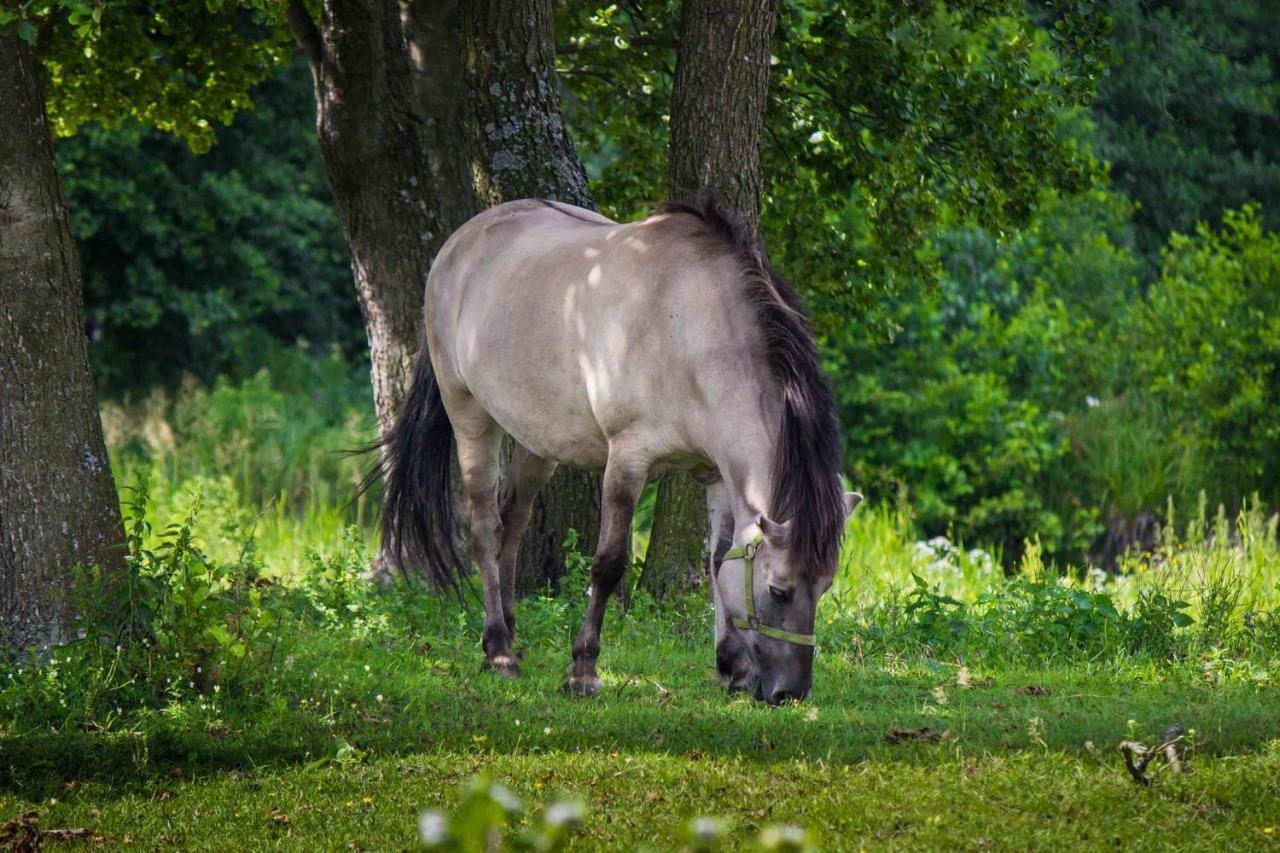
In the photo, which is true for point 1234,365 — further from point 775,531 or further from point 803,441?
point 775,531

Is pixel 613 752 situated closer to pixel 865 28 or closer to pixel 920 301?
pixel 865 28

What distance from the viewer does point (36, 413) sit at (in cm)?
632

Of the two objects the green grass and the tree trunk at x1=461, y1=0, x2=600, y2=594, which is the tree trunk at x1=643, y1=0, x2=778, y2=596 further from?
the green grass

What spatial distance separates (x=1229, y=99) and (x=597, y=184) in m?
17.0

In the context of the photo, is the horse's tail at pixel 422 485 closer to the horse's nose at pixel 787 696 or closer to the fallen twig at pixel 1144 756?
the horse's nose at pixel 787 696

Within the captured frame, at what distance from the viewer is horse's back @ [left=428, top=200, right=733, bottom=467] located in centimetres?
626

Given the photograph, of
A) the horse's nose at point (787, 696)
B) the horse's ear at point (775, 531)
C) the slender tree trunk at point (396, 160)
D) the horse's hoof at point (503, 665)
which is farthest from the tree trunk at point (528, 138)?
the horse's ear at point (775, 531)

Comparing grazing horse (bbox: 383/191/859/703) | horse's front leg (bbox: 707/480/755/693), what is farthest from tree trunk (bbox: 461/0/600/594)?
horse's front leg (bbox: 707/480/755/693)

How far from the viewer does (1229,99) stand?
944 inches

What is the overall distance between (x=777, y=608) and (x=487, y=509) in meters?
2.24

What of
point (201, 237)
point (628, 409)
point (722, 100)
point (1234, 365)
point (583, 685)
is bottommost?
point (583, 685)

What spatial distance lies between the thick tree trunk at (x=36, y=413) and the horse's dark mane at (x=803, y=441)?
2.86 metres

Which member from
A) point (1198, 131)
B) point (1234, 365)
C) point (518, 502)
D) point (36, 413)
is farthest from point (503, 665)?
point (1198, 131)

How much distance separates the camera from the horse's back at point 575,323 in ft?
20.5
